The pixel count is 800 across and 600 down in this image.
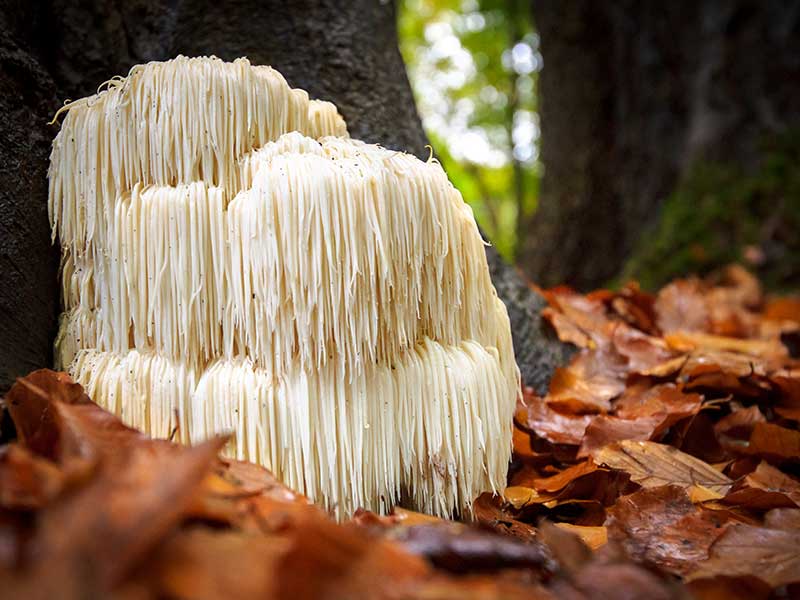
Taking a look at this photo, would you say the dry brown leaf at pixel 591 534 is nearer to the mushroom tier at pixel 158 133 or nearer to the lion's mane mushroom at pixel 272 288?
the lion's mane mushroom at pixel 272 288

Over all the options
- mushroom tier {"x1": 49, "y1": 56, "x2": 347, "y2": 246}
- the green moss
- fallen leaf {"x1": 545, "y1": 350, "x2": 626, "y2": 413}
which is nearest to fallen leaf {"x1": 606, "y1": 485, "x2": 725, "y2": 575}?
fallen leaf {"x1": 545, "y1": 350, "x2": 626, "y2": 413}

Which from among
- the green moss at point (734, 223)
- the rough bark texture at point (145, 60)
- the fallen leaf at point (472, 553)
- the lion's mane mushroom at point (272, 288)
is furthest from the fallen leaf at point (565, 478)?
the green moss at point (734, 223)

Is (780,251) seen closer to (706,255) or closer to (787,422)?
(706,255)

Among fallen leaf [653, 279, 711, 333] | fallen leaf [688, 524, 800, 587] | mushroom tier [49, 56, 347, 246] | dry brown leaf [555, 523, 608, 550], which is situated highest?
mushroom tier [49, 56, 347, 246]

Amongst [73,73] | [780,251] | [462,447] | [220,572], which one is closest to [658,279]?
[780,251]

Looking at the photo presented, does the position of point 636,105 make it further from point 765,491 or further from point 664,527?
point 664,527

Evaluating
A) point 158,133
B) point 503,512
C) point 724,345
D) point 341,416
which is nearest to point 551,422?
point 503,512

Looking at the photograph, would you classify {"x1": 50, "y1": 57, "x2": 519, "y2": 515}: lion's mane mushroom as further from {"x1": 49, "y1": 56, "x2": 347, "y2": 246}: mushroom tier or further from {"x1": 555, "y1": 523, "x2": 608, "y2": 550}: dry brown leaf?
{"x1": 555, "y1": 523, "x2": 608, "y2": 550}: dry brown leaf
